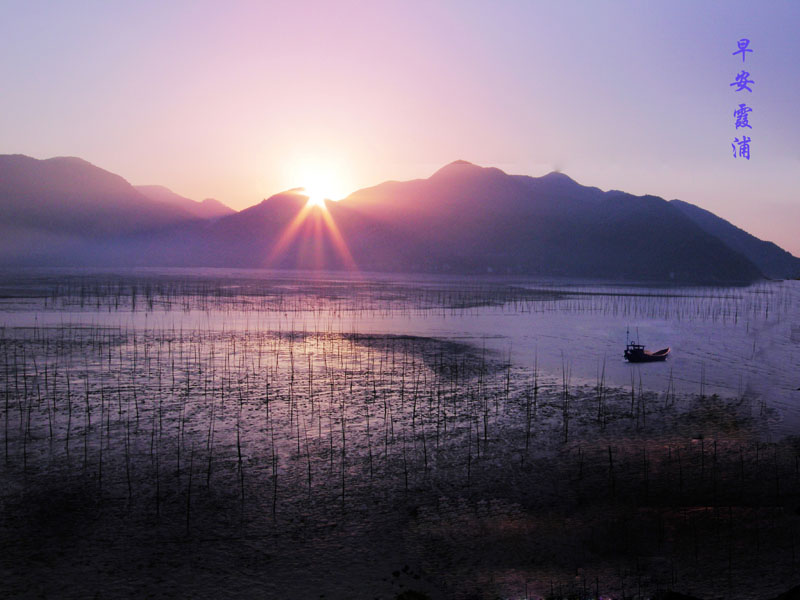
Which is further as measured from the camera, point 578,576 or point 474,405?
point 474,405

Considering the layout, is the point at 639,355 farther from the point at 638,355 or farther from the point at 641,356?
the point at 641,356

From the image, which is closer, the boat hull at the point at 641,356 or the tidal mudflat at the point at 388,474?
the tidal mudflat at the point at 388,474

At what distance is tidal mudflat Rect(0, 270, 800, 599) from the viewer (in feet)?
32.0

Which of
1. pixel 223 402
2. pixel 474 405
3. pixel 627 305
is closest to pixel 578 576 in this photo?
pixel 474 405

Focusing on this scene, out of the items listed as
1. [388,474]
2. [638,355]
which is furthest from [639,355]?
[388,474]

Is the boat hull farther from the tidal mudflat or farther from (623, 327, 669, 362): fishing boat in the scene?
the tidal mudflat

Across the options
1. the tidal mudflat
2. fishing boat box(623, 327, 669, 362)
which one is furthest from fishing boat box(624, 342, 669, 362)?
the tidal mudflat

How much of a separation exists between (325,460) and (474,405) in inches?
302

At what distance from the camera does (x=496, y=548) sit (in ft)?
34.9

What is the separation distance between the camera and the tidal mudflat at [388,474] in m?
9.74

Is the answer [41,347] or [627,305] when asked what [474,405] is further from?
[627,305]

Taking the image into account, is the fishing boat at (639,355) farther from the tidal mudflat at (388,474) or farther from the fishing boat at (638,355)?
the tidal mudflat at (388,474)

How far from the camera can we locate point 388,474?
1410 centimetres

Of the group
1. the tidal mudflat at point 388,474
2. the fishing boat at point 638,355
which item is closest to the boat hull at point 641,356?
the fishing boat at point 638,355
